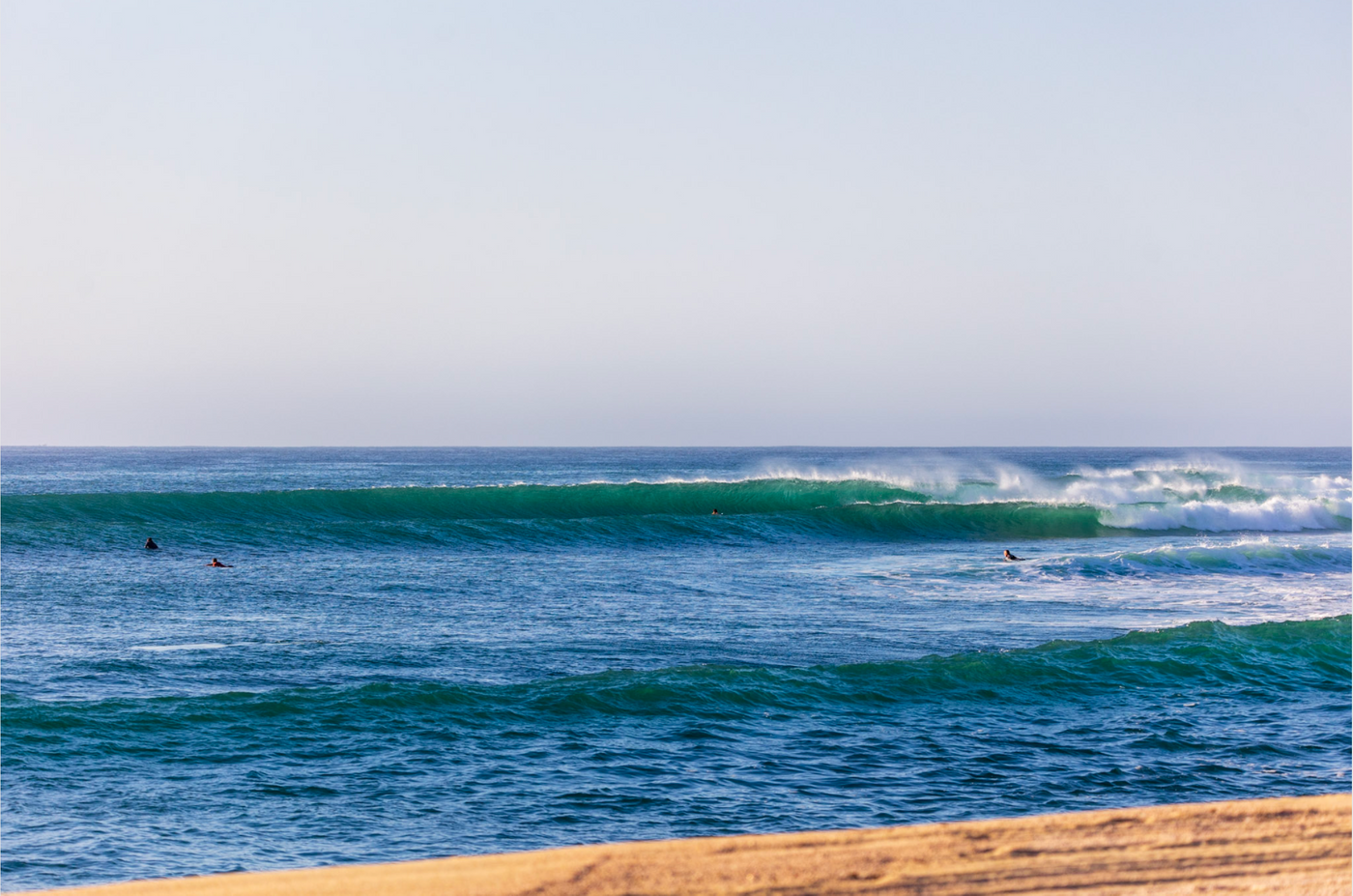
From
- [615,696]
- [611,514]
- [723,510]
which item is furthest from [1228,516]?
[615,696]

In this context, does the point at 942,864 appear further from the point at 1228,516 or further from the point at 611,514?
the point at 1228,516

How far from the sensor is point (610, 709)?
9336 mm

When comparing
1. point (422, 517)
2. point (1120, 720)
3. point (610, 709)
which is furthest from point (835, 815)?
point (422, 517)

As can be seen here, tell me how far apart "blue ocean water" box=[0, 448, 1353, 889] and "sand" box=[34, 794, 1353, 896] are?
5.31 metres

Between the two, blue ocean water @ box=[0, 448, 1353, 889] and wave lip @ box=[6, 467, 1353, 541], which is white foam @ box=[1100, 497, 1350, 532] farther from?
blue ocean water @ box=[0, 448, 1353, 889]

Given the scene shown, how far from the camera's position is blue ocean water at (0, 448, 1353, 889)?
22.6 feet

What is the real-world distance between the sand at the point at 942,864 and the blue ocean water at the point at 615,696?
5314 mm

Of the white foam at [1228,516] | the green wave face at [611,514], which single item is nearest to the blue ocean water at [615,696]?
the green wave face at [611,514]

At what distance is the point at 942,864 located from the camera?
1149mm

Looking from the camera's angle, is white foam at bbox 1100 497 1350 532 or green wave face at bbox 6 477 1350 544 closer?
green wave face at bbox 6 477 1350 544

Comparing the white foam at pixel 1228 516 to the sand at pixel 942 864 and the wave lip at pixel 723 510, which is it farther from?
the sand at pixel 942 864

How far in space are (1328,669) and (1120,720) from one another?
3.82 m

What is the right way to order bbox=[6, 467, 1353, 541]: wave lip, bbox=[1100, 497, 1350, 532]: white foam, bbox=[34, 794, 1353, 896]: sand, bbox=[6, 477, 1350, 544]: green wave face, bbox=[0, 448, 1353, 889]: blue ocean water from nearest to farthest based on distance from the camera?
bbox=[34, 794, 1353, 896]: sand
bbox=[0, 448, 1353, 889]: blue ocean water
bbox=[6, 477, 1350, 544]: green wave face
bbox=[6, 467, 1353, 541]: wave lip
bbox=[1100, 497, 1350, 532]: white foam

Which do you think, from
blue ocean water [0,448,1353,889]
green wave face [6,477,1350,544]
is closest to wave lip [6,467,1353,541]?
green wave face [6,477,1350,544]
